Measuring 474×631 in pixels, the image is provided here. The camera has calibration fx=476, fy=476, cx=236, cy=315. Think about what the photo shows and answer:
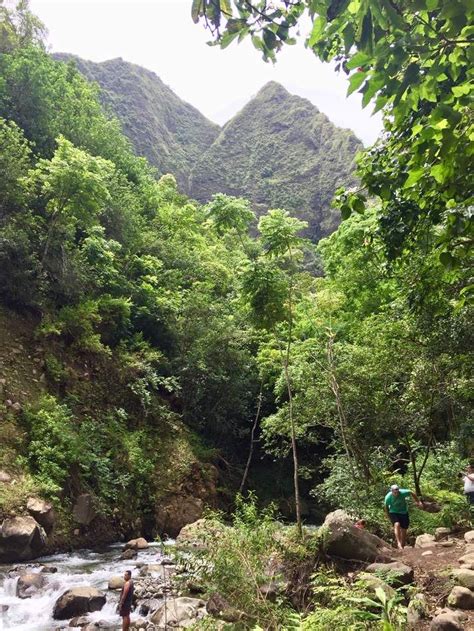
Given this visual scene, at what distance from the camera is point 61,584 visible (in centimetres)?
893

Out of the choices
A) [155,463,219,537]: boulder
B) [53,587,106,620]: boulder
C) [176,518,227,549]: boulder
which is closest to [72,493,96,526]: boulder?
[155,463,219,537]: boulder

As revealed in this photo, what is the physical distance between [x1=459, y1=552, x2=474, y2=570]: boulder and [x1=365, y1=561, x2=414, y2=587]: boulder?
75 cm

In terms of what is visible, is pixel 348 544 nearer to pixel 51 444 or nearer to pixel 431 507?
pixel 431 507

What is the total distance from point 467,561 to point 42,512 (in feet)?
28.7

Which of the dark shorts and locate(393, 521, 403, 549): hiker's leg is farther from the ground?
the dark shorts

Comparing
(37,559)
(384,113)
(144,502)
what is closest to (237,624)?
(384,113)

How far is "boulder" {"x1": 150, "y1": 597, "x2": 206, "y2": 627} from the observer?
6.99 metres

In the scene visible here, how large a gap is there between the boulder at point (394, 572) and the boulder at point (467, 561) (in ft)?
2.45

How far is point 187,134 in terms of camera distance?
73000mm

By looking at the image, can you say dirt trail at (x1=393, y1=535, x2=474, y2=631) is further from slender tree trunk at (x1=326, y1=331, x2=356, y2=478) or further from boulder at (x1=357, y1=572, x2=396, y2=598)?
slender tree trunk at (x1=326, y1=331, x2=356, y2=478)

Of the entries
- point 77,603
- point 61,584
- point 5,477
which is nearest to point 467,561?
point 77,603

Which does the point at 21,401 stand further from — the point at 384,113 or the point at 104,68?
the point at 104,68

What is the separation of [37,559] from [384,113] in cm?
1100

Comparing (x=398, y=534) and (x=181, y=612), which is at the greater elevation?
(x=398, y=534)
